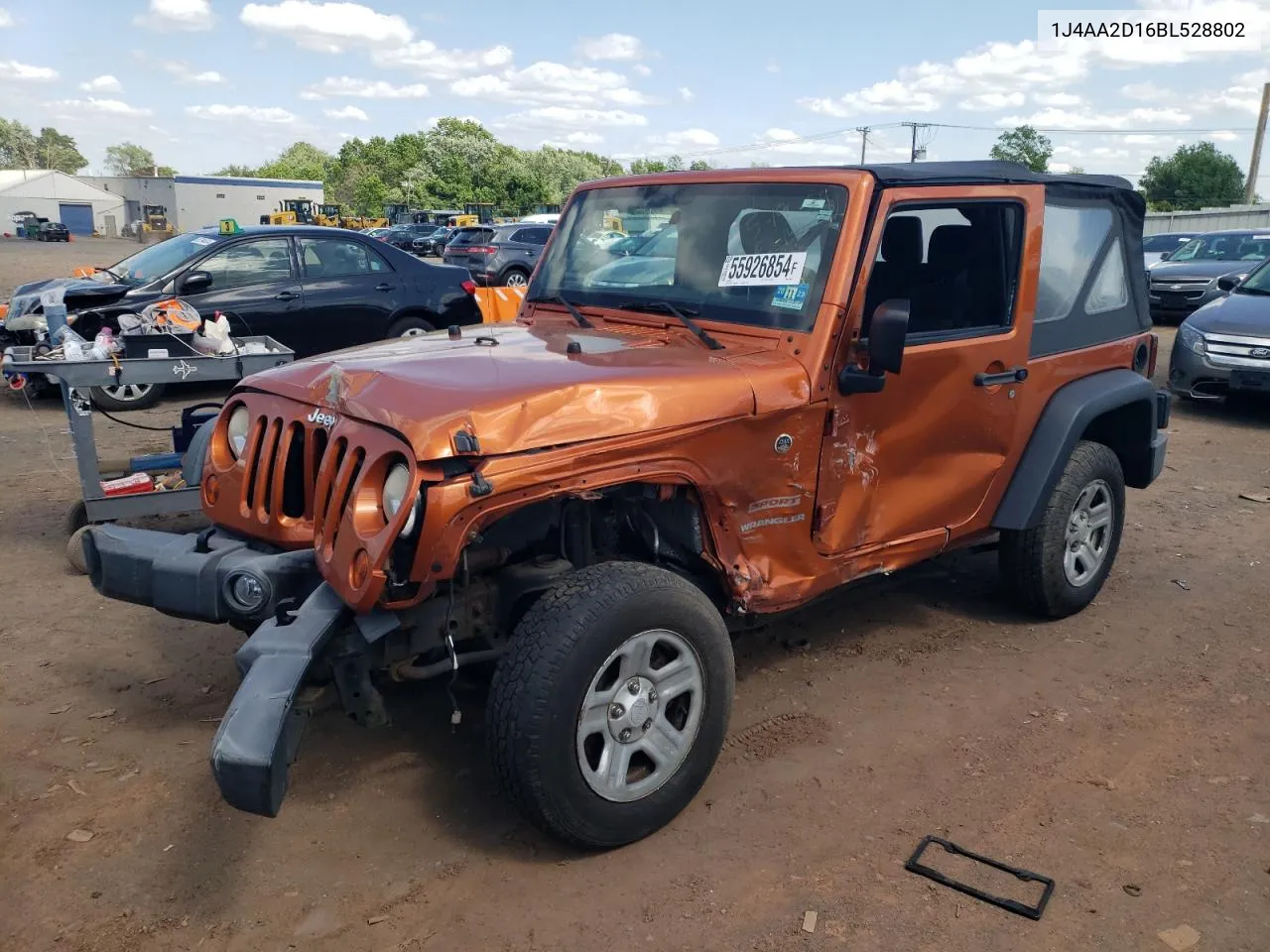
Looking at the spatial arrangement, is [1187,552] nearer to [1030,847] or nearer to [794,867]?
[1030,847]

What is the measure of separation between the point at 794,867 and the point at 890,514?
4.71 ft

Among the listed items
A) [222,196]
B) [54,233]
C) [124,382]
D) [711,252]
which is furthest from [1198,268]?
[222,196]

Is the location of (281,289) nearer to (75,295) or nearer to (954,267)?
(75,295)

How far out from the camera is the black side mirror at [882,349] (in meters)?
3.29

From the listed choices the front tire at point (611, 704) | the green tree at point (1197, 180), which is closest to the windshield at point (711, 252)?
the front tire at point (611, 704)

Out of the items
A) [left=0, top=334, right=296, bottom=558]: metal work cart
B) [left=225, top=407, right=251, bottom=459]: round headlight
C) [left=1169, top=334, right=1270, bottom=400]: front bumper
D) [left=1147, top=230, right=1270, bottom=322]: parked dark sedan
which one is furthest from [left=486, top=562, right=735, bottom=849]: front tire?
[left=1147, top=230, right=1270, bottom=322]: parked dark sedan

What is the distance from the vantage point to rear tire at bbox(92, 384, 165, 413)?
9219 millimetres

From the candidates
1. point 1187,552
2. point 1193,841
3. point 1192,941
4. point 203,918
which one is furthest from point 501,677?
point 1187,552

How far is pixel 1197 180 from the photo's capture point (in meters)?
53.1

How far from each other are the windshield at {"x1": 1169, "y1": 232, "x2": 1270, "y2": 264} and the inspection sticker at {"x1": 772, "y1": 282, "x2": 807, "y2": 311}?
1462cm

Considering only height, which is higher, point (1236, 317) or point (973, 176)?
point (973, 176)

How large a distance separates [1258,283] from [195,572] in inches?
413

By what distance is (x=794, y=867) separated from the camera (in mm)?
3055

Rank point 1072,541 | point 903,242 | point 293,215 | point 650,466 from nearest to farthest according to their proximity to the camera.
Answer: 1. point 650,466
2. point 903,242
3. point 1072,541
4. point 293,215
